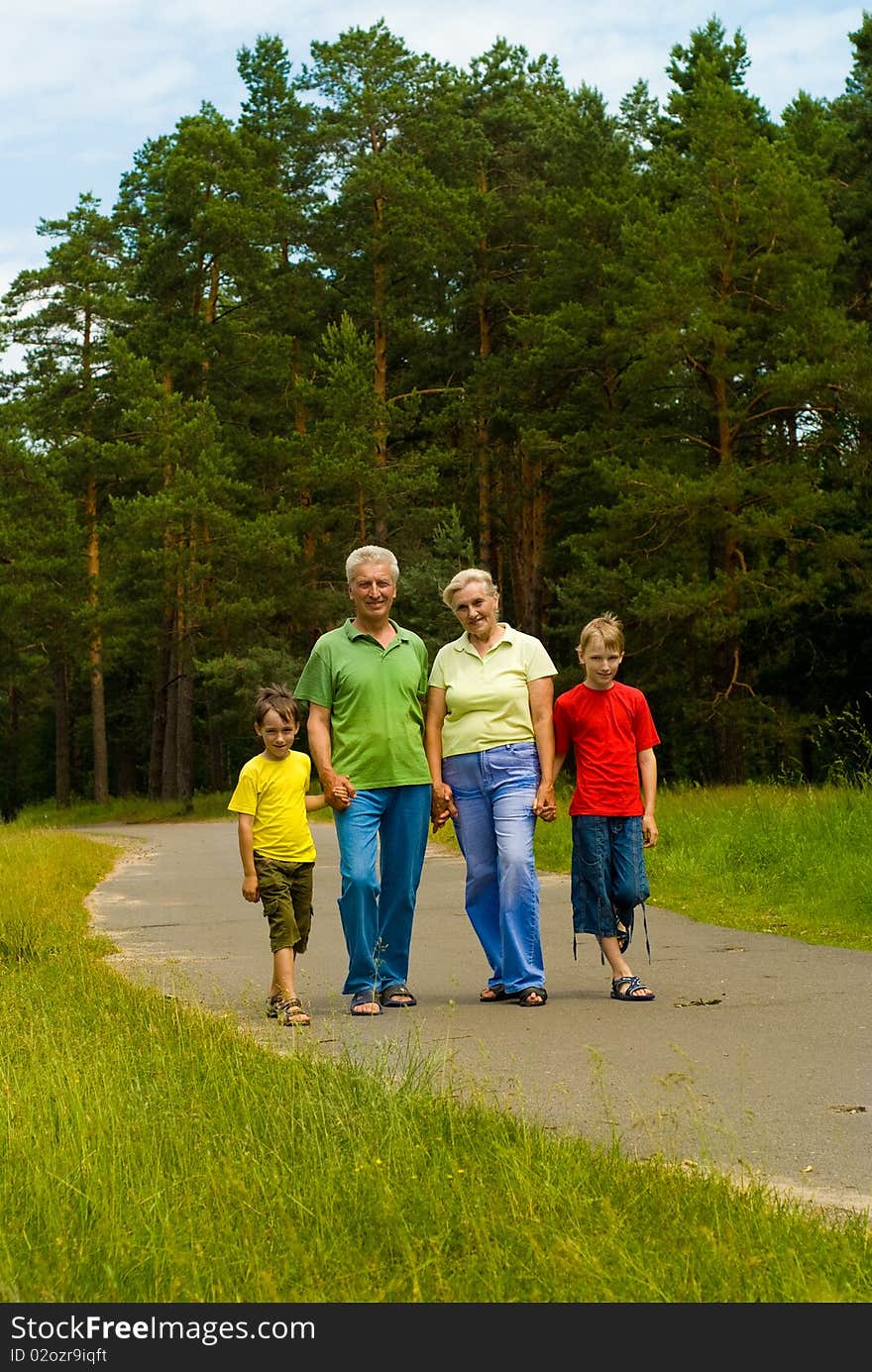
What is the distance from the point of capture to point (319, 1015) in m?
8.27

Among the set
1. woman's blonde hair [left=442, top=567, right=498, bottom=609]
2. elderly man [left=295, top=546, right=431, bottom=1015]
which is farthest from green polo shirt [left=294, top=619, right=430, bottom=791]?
woman's blonde hair [left=442, top=567, right=498, bottom=609]

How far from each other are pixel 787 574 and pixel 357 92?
22.8 m

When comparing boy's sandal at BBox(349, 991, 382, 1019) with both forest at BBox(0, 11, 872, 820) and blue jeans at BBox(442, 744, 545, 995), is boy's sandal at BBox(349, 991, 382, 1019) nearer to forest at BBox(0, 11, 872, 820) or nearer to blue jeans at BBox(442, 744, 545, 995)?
blue jeans at BBox(442, 744, 545, 995)

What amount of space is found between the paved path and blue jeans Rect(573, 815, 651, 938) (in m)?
0.40

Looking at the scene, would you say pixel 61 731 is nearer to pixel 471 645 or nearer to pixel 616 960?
pixel 471 645

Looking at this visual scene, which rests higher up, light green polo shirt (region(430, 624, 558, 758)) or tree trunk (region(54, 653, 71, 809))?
light green polo shirt (region(430, 624, 558, 758))

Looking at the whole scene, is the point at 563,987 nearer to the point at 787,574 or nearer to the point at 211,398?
the point at 787,574

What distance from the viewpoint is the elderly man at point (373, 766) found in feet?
27.6

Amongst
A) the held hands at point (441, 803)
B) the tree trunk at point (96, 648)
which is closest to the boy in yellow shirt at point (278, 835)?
the held hands at point (441, 803)

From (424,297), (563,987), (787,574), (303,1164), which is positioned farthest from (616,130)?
(303,1164)

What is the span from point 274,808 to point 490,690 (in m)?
1.20

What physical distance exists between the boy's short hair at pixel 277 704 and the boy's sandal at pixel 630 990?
203 cm

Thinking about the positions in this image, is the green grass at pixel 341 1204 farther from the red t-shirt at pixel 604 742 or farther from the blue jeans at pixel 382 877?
the red t-shirt at pixel 604 742

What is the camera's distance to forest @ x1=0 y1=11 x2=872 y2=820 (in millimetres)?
36062
